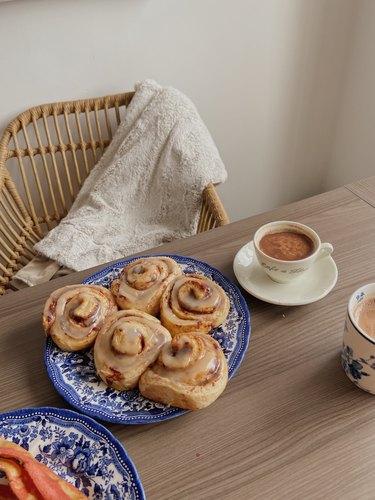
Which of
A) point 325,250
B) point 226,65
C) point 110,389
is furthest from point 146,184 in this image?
point 110,389

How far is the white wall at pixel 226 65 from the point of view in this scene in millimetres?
1234

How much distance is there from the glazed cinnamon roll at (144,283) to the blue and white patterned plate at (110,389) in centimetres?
9

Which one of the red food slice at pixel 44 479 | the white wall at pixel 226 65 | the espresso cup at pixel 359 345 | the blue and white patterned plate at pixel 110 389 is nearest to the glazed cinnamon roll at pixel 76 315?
the blue and white patterned plate at pixel 110 389

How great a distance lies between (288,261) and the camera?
0.71 metres

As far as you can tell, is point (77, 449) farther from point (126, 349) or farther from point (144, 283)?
point (144, 283)

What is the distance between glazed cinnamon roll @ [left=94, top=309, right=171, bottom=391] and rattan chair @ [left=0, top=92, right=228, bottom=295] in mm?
547

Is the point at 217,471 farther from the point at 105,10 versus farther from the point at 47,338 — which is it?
the point at 105,10

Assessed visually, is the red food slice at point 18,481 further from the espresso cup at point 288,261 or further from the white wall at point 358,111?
the white wall at point 358,111

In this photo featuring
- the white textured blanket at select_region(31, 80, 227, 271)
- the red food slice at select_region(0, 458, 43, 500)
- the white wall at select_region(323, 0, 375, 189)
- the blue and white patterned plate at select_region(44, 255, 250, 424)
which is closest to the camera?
the red food slice at select_region(0, 458, 43, 500)

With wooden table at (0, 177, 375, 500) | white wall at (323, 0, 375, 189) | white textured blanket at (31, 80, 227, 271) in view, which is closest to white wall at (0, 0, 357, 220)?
→ white wall at (323, 0, 375, 189)

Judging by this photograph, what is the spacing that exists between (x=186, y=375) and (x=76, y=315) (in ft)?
0.60

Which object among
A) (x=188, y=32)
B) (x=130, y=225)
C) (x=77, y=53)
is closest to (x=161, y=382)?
(x=130, y=225)

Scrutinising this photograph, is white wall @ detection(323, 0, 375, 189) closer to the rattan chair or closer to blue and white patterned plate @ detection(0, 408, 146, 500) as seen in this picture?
the rattan chair

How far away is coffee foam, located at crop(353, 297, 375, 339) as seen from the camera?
0.60 m
